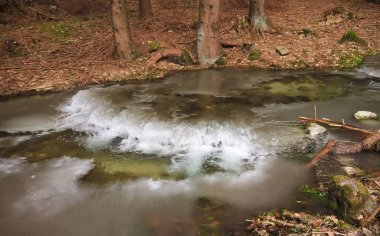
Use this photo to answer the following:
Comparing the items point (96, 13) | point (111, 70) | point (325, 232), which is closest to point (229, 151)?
point (325, 232)

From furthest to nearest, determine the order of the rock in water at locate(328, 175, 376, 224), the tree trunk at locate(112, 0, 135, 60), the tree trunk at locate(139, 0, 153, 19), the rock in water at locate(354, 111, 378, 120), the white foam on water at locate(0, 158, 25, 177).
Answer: the tree trunk at locate(139, 0, 153, 19), the tree trunk at locate(112, 0, 135, 60), the rock in water at locate(354, 111, 378, 120), the white foam on water at locate(0, 158, 25, 177), the rock in water at locate(328, 175, 376, 224)

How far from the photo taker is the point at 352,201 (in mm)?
4527

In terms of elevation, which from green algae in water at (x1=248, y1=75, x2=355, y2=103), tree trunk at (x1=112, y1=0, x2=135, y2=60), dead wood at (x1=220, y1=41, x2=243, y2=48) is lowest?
green algae in water at (x1=248, y1=75, x2=355, y2=103)

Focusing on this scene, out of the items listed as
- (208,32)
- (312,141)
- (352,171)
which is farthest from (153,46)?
(352,171)

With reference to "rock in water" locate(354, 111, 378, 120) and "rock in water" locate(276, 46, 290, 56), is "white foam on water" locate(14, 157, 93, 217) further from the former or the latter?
"rock in water" locate(276, 46, 290, 56)

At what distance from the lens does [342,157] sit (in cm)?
619

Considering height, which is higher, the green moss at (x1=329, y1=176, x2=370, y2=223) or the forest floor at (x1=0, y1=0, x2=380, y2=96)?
the forest floor at (x1=0, y1=0, x2=380, y2=96)

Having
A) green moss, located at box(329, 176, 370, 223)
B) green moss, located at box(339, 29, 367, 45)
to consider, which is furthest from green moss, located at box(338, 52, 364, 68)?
green moss, located at box(329, 176, 370, 223)

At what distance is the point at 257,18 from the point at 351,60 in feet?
12.3

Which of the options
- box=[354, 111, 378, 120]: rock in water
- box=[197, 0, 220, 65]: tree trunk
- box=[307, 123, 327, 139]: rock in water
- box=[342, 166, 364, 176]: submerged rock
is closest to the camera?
box=[342, 166, 364, 176]: submerged rock

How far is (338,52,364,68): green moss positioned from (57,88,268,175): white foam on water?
19.1ft

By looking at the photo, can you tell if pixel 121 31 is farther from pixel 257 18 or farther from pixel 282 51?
pixel 282 51

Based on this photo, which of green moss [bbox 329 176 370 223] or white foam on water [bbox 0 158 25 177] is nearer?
green moss [bbox 329 176 370 223]

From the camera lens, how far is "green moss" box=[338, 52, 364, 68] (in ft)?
36.5
